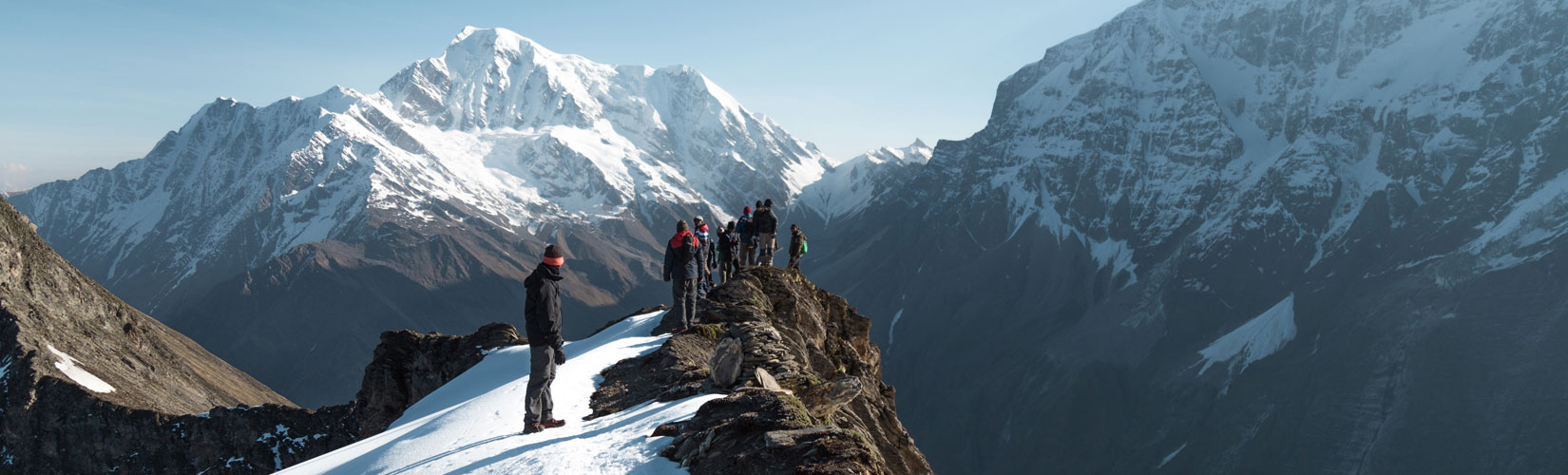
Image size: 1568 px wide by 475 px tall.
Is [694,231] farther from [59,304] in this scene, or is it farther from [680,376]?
[59,304]

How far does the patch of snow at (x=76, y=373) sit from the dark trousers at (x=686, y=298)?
86764 millimetres

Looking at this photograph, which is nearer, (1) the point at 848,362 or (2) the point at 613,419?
(2) the point at 613,419

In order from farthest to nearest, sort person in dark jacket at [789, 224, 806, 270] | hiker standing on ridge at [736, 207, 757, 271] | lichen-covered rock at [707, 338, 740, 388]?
person in dark jacket at [789, 224, 806, 270]
hiker standing on ridge at [736, 207, 757, 271]
lichen-covered rock at [707, 338, 740, 388]

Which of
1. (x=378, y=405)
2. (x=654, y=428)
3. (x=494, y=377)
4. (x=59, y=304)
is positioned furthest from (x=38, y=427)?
(x=654, y=428)

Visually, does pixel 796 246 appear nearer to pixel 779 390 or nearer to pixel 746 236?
pixel 746 236

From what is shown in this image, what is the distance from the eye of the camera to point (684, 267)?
102 feet

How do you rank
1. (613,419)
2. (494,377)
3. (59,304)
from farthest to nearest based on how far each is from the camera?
(59,304)
(494,377)
(613,419)

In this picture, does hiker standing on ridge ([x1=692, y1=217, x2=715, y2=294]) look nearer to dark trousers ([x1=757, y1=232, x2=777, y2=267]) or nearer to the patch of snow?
dark trousers ([x1=757, y1=232, x2=777, y2=267])

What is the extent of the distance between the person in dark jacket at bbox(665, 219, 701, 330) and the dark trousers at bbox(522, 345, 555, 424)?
413 inches

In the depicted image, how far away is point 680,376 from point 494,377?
861cm

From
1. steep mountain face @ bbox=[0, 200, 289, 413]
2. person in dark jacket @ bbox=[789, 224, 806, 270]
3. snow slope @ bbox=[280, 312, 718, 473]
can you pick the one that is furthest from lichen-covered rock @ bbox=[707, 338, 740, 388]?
steep mountain face @ bbox=[0, 200, 289, 413]

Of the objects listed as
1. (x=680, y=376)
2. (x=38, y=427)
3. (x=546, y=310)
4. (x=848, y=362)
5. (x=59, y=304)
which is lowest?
(x=848, y=362)

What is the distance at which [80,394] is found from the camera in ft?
288

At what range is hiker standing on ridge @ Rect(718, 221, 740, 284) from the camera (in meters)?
41.9
